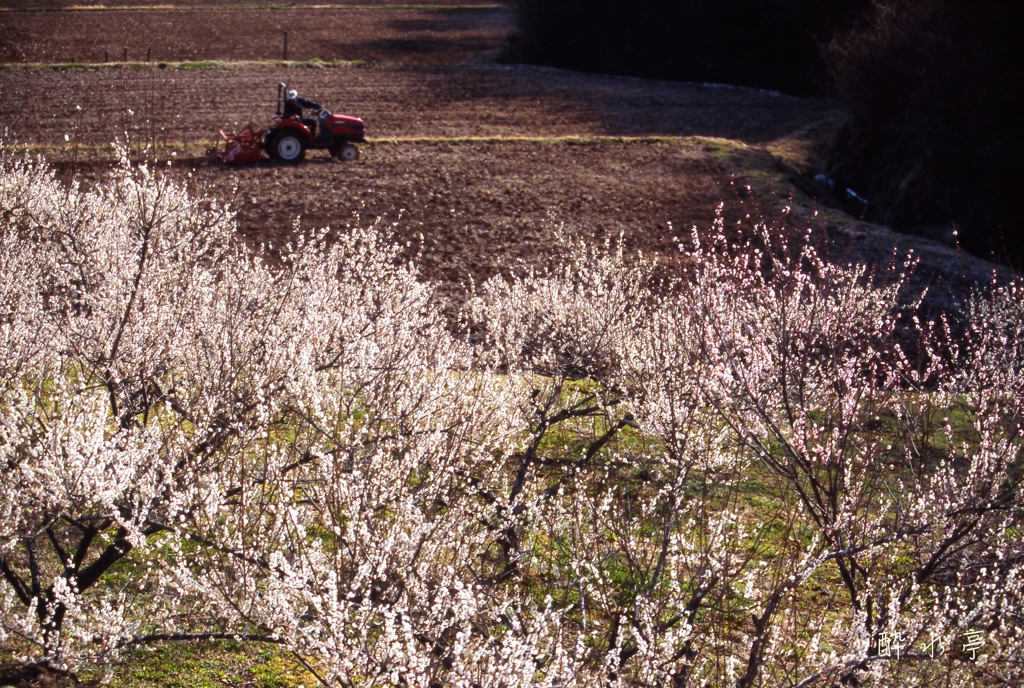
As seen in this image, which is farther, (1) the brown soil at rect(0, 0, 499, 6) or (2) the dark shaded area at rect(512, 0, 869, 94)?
(2) the dark shaded area at rect(512, 0, 869, 94)

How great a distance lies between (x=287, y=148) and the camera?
19.8 metres

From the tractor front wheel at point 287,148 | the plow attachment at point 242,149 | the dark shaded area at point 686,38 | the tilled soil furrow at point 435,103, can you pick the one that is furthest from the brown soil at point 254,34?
the dark shaded area at point 686,38

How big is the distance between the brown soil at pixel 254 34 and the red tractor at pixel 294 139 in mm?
2641

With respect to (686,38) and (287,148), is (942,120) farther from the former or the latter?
(686,38)

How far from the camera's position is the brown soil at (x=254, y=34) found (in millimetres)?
18406

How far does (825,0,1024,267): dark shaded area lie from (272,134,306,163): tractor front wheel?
43.4ft

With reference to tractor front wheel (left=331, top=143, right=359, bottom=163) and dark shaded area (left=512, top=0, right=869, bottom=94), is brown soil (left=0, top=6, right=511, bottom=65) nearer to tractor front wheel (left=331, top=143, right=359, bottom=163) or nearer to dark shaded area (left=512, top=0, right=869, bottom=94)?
dark shaded area (left=512, top=0, right=869, bottom=94)

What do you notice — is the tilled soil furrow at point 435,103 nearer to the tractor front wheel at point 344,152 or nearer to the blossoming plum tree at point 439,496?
the tractor front wheel at point 344,152

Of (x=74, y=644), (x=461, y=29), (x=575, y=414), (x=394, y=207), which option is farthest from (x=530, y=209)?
(x=461, y=29)

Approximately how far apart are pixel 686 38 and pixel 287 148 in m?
22.8

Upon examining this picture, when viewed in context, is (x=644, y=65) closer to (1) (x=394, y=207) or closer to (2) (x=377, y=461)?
(1) (x=394, y=207)

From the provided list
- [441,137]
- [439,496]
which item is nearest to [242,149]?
[441,137]

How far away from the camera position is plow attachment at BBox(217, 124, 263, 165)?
19.1 meters

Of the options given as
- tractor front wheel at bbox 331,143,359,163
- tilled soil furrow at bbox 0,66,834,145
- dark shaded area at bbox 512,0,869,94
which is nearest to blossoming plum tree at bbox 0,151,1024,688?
tractor front wheel at bbox 331,143,359,163
